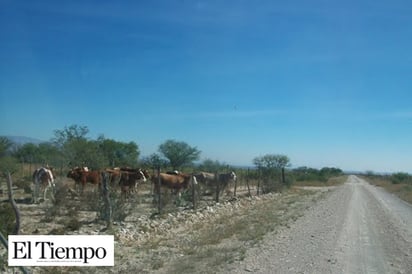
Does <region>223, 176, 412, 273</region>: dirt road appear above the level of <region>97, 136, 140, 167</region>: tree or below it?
below

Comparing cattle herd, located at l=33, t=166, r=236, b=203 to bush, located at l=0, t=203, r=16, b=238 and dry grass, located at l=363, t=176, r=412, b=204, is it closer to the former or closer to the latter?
bush, located at l=0, t=203, r=16, b=238

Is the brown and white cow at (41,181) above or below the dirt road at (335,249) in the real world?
above

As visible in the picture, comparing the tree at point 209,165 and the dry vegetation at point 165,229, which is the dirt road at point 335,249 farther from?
the tree at point 209,165

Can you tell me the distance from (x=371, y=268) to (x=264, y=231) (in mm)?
6495

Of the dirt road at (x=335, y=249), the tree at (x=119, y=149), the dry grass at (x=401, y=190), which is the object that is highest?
the tree at (x=119, y=149)

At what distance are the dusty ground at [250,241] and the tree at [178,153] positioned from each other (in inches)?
1829

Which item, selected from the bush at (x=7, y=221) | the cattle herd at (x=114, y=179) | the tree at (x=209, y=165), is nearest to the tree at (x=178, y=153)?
the tree at (x=209, y=165)

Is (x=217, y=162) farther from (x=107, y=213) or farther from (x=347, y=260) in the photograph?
(x=347, y=260)

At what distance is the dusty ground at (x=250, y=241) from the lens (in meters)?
12.4

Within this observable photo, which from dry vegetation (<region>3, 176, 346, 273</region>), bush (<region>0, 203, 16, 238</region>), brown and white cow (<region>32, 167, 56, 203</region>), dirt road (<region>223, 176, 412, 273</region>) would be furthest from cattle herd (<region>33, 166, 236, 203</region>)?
bush (<region>0, 203, 16, 238</region>)

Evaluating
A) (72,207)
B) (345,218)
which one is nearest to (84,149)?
(72,207)

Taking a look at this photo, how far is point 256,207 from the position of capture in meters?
29.0

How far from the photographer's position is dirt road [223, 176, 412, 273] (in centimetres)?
1230

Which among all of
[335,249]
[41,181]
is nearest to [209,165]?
[41,181]
